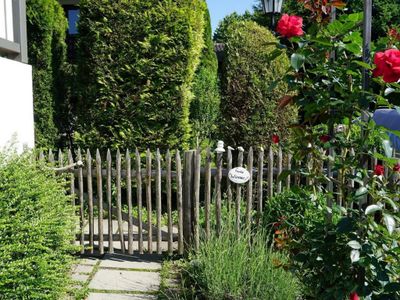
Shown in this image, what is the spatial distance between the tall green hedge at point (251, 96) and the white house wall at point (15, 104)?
2.72 meters

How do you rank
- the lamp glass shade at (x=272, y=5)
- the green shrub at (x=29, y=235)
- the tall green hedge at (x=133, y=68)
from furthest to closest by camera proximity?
the lamp glass shade at (x=272, y=5) < the tall green hedge at (x=133, y=68) < the green shrub at (x=29, y=235)

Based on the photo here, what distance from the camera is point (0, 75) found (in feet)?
13.0

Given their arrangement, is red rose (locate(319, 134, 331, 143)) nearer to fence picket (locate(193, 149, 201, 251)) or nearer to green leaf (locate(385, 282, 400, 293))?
green leaf (locate(385, 282, 400, 293))

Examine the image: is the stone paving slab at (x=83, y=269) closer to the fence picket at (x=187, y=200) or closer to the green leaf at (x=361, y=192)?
the fence picket at (x=187, y=200)

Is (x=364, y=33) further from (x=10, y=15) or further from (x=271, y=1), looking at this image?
(x=271, y=1)

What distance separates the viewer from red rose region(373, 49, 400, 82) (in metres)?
1.86

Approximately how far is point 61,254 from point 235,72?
362 centimetres

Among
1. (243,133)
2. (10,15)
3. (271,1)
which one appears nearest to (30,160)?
(10,15)

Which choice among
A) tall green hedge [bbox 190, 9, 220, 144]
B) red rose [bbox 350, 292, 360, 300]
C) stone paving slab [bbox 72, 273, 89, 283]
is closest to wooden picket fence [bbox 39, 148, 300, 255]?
stone paving slab [bbox 72, 273, 89, 283]

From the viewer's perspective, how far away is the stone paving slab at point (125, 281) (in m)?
4.07

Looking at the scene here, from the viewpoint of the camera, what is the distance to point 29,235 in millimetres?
3074

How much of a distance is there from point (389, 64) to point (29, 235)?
2468 millimetres

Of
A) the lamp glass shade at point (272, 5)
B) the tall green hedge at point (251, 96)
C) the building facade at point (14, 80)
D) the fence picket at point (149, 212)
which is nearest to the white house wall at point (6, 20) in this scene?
the building facade at point (14, 80)

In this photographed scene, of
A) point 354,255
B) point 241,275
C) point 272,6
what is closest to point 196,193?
point 241,275
